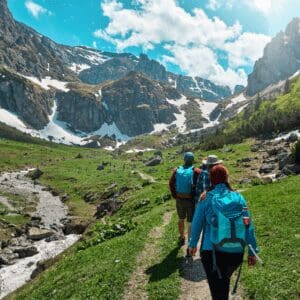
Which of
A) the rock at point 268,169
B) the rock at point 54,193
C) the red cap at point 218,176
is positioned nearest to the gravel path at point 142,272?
the red cap at point 218,176

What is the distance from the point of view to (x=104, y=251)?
24.1m

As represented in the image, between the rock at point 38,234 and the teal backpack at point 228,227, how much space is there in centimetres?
3990

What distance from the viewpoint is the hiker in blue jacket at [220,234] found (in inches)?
382

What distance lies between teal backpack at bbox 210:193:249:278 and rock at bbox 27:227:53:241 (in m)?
39.9

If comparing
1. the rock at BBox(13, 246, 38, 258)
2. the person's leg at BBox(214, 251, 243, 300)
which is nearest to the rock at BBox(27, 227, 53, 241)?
the rock at BBox(13, 246, 38, 258)

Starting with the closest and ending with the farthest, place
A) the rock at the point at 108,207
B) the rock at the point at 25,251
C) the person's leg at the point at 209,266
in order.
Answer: the person's leg at the point at 209,266 → the rock at the point at 25,251 → the rock at the point at 108,207

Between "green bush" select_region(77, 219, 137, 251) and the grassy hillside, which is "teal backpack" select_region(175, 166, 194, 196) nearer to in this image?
the grassy hillside

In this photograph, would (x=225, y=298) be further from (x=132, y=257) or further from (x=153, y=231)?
(x=153, y=231)

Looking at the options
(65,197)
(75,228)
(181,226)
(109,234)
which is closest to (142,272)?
(181,226)

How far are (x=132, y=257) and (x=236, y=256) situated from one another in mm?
11252

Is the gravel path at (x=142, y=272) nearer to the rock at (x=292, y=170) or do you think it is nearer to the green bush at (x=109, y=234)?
the green bush at (x=109, y=234)

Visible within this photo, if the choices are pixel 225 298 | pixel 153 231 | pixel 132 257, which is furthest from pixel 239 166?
pixel 225 298

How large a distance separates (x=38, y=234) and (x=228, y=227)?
40614 millimetres

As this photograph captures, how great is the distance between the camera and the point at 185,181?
18.5 metres
